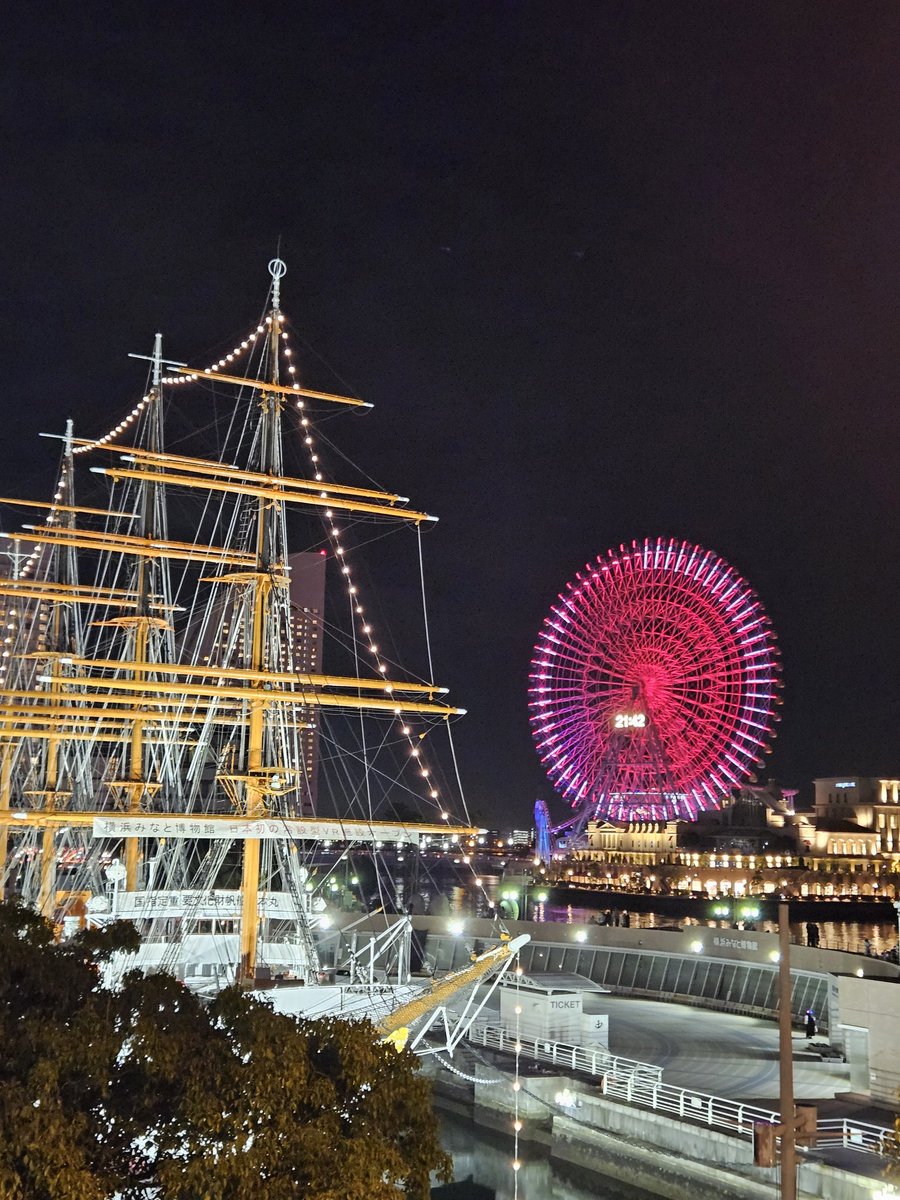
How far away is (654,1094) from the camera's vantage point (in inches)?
1065

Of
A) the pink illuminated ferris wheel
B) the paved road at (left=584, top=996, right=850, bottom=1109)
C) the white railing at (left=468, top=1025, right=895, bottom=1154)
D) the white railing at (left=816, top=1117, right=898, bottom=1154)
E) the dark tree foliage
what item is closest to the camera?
the dark tree foliage

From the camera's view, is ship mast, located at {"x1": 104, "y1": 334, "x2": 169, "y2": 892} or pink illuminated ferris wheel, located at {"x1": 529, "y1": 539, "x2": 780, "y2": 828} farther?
pink illuminated ferris wheel, located at {"x1": 529, "y1": 539, "x2": 780, "y2": 828}

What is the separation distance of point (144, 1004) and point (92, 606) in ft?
187

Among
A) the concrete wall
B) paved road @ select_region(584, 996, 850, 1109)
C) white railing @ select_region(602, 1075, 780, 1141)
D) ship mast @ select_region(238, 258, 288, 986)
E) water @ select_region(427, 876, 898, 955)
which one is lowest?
water @ select_region(427, 876, 898, 955)

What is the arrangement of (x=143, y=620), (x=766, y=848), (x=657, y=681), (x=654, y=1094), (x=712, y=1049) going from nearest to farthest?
(x=654, y=1094)
(x=712, y=1049)
(x=143, y=620)
(x=657, y=681)
(x=766, y=848)

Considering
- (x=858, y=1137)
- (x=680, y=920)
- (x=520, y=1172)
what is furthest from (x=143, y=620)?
(x=680, y=920)

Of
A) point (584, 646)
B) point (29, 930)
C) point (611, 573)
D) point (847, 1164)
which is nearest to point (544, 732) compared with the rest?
point (584, 646)

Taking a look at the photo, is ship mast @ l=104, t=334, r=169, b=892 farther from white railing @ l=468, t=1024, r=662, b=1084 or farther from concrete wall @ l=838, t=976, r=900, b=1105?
concrete wall @ l=838, t=976, r=900, b=1105

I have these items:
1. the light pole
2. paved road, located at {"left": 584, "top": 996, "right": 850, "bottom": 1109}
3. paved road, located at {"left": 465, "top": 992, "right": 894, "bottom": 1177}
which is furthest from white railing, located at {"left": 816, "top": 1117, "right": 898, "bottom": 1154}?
the light pole

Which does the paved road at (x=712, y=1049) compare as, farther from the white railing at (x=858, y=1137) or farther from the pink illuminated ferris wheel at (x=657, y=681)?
the pink illuminated ferris wheel at (x=657, y=681)

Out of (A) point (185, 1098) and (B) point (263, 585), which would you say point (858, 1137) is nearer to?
(A) point (185, 1098)

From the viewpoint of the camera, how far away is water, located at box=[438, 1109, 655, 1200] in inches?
1075

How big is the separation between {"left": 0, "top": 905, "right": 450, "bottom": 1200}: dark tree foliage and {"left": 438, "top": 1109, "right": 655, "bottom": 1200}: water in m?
14.6

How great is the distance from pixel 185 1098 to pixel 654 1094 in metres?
17.7
